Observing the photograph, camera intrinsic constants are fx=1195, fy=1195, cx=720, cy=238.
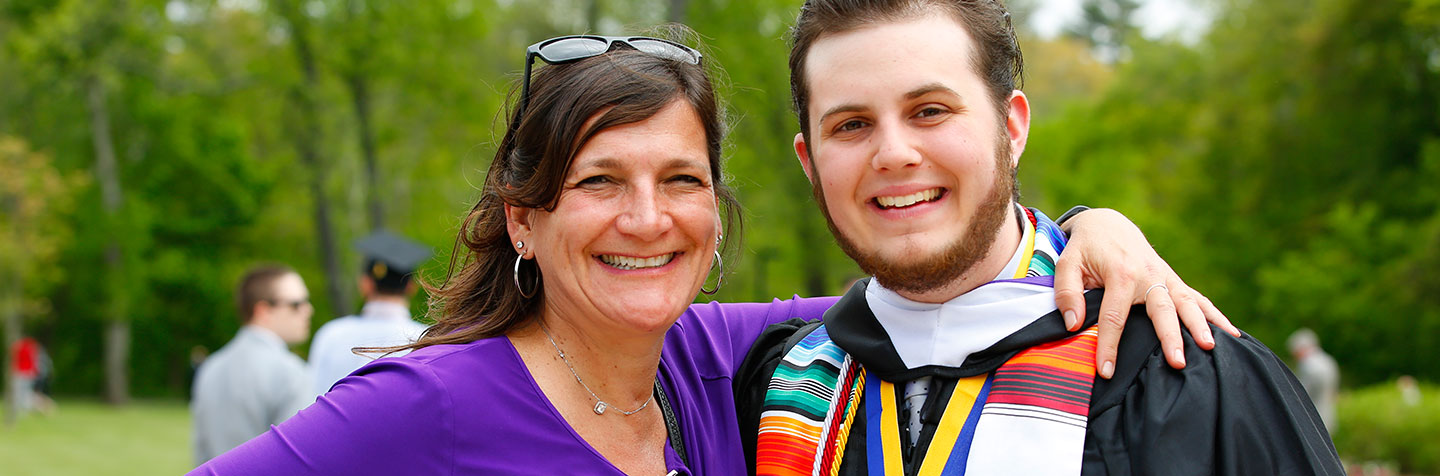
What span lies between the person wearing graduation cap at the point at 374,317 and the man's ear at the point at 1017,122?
152 inches

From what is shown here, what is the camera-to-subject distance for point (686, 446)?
2805 millimetres

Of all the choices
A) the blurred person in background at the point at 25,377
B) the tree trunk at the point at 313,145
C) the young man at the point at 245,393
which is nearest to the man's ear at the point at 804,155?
the young man at the point at 245,393

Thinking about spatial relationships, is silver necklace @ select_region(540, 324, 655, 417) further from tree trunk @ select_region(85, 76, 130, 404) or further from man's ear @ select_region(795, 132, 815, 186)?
tree trunk @ select_region(85, 76, 130, 404)

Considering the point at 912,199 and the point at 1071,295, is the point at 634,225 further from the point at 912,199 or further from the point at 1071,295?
the point at 1071,295

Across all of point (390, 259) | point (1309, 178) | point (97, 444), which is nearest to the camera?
point (390, 259)

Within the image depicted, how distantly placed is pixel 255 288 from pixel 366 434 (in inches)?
207

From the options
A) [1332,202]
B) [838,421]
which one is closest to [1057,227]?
[838,421]

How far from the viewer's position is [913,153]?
7.92 ft

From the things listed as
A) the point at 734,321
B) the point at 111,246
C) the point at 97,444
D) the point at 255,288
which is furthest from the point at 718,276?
the point at 111,246

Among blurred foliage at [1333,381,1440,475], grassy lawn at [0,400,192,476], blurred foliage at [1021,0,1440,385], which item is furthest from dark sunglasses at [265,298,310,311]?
blurred foliage at [1021,0,1440,385]

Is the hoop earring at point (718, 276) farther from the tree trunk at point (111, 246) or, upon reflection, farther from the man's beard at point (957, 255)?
the tree trunk at point (111, 246)

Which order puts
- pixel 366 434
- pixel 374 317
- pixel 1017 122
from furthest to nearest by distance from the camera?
pixel 374 317, pixel 1017 122, pixel 366 434

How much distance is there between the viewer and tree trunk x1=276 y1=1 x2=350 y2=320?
965 inches

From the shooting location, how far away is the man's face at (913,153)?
245 cm
